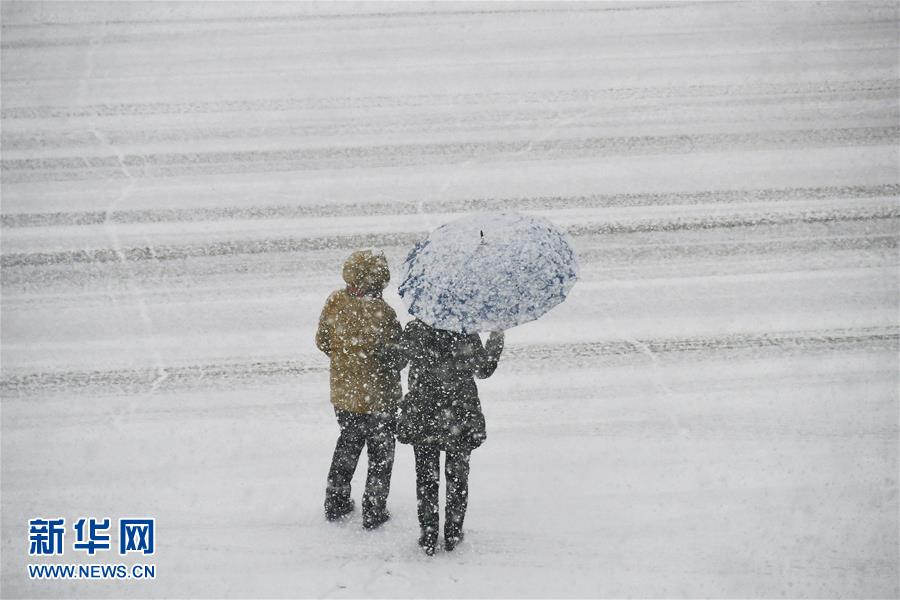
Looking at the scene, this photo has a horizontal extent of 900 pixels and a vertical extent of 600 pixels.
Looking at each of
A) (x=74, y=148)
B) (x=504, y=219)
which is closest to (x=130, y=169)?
(x=74, y=148)

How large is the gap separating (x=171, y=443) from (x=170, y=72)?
632 cm

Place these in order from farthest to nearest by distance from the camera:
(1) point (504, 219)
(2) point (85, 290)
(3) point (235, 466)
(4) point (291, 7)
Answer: (4) point (291, 7)
(2) point (85, 290)
(3) point (235, 466)
(1) point (504, 219)

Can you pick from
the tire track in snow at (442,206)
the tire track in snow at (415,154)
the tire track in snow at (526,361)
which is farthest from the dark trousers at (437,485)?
the tire track in snow at (415,154)

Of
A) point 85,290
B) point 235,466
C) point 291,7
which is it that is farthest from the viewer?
point 291,7

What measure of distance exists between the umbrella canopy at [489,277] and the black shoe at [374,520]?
153cm

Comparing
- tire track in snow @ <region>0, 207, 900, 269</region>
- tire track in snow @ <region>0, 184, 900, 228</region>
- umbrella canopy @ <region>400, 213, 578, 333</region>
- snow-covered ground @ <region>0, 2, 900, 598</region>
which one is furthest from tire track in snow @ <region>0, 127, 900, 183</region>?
umbrella canopy @ <region>400, 213, 578, 333</region>

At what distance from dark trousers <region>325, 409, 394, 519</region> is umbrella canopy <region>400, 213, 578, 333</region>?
35.0 inches

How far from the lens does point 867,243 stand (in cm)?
785

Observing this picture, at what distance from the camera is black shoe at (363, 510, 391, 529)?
506 centimetres

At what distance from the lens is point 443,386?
4.36 metres

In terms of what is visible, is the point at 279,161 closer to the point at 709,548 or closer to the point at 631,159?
the point at 631,159

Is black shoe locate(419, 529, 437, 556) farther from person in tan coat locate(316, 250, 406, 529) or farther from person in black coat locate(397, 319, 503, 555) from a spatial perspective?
person in tan coat locate(316, 250, 406, 529)

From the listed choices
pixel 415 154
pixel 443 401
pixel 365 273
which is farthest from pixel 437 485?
pixel 415 154

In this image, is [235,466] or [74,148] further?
[74,148]
